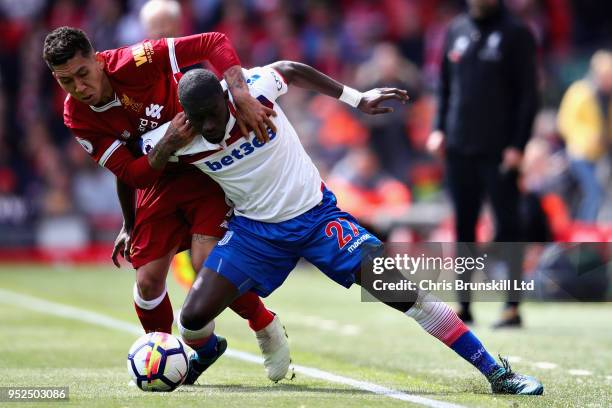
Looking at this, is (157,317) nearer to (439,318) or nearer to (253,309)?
(253,309)

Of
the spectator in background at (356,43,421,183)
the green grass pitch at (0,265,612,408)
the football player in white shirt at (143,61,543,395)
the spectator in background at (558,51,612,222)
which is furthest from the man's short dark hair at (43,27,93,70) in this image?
the spectator in background at (356,43,421,183)

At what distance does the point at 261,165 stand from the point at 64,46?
1211 mm

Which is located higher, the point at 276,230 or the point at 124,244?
the point at 276,230

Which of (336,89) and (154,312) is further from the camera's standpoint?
(154,312)

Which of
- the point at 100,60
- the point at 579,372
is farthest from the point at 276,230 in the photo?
the point at 579,372

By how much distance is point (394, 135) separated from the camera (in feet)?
59.9

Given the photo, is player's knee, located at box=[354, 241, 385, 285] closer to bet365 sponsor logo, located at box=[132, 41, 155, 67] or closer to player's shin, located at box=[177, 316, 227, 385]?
player's shin, located at box=[177, 316, 227, 385]

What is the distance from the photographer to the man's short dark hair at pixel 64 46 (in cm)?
625

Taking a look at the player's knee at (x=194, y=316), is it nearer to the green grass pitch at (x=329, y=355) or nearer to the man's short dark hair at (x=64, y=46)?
the green grass pitch at (x=329, y=355)

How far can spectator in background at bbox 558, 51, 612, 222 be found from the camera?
15086mm

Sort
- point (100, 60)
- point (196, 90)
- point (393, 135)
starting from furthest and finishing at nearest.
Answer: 1. point (393, 135)
2. point (100, 60)
3. point (196, 90)

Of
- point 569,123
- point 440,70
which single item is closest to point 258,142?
point 440,70

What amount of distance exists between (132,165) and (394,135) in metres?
12.1

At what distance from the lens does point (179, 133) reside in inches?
243
